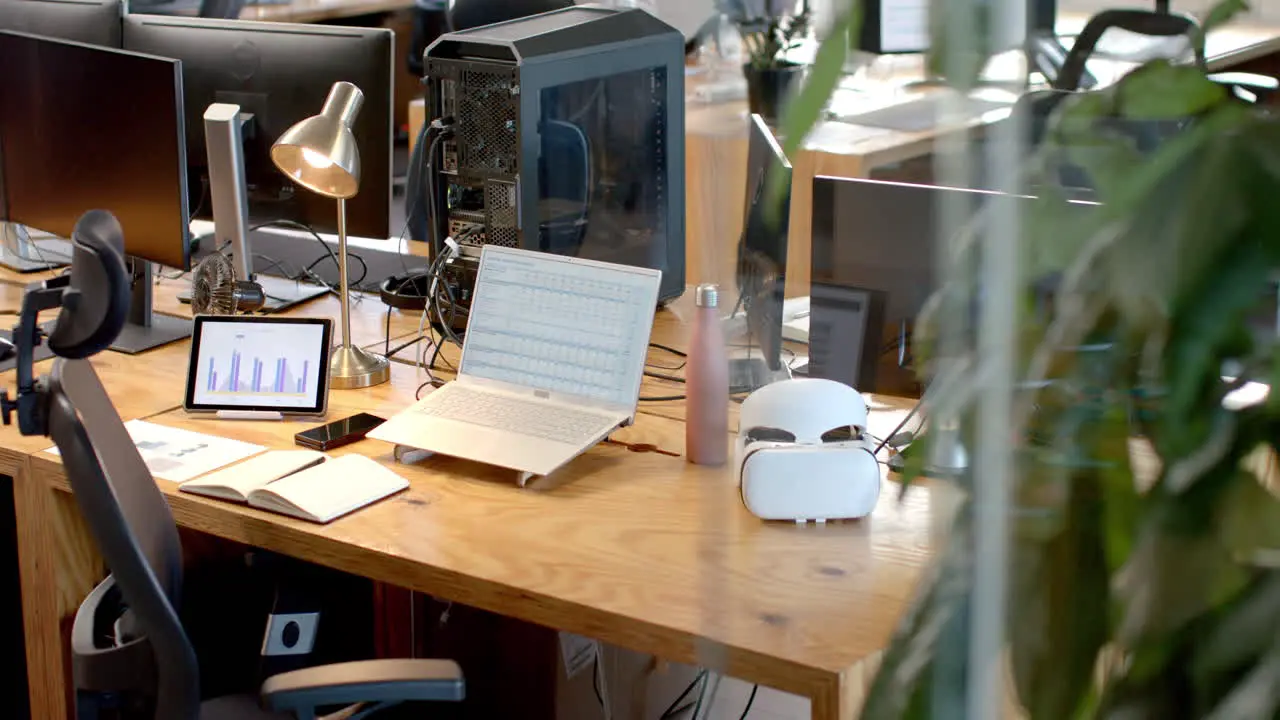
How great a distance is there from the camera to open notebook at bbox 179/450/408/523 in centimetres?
163

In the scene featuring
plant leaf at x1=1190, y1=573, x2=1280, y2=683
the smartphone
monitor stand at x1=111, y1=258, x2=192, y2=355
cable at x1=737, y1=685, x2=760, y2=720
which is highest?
plant leaf at x1=1190, y1=573, x2=1280, y2=683

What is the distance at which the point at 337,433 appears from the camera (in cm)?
185

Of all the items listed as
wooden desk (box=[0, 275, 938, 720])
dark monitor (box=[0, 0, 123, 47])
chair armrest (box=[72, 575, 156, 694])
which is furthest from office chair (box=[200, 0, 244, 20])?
chair armrest (box=[72, 575, 156, 694])

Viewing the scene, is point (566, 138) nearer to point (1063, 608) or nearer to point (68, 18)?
point (68, 18)

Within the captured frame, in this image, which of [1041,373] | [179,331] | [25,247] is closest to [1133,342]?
[1041,373]

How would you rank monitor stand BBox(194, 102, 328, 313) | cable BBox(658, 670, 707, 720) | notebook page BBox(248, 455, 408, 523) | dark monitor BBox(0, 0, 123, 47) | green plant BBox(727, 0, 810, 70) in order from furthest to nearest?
1. dark monitor BBox(0, 0, 123, 47)
2. cable BBox(658, 670, 707, 720)
3. monitor stand BBox(194, 102, 328, 313)
4. notebook page BBox(248, 455, 408, 523)
5. green plant BBox(727, 0, 810, 70)

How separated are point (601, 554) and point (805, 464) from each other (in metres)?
0.25

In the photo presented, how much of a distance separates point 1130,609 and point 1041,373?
104 millimetres

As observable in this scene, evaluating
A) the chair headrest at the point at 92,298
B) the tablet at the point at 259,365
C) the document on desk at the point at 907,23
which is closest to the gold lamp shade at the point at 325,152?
the tablet at the point at 259,365

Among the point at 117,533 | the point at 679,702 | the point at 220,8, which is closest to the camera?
the point at 117,533

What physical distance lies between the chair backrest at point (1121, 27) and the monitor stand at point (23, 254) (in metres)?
2.55

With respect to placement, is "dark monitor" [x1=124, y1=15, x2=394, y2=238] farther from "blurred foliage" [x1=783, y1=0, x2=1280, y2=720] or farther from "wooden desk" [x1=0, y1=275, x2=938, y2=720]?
"blurred foliage" [x1=783, y1=0, x2=1280, y2=720]

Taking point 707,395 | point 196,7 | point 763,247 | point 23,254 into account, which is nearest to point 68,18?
point 23,254

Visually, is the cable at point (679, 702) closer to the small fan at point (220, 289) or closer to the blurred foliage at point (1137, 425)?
the small fan at point (220, 289)
